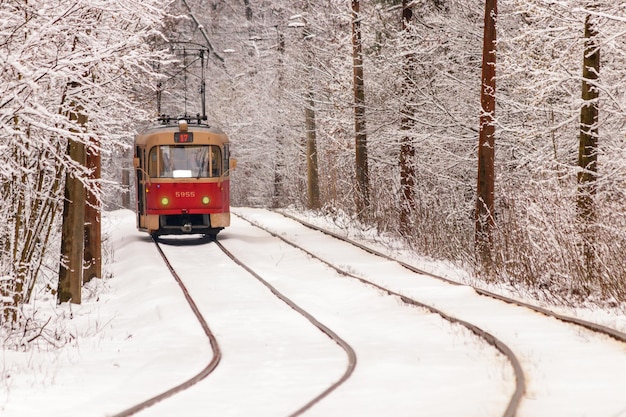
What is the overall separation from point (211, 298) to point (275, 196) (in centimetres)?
2765

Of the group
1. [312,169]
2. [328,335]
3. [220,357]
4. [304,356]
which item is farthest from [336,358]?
[312,169]

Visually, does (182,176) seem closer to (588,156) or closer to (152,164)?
(152,164)

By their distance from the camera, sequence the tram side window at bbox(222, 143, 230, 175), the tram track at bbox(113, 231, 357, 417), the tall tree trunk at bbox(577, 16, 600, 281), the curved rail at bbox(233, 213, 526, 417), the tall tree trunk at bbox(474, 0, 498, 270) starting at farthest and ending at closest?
A: the tram side window at bbox(222, 143, 230, 175)
the tall tree trunk at bbox(474, 0, 498, 270)
the tall tree trunk at bbox(577, 16, 600, 281)
the tram track at bbox(113, 231, 357, 417)
the curved rail at bbox(233, 213, 526, 417)

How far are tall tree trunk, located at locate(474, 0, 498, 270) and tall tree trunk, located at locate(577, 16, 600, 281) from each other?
2.89 m

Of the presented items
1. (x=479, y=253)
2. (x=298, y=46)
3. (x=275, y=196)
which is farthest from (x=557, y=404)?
(x=275, y=196)

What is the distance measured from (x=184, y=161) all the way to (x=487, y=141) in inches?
328

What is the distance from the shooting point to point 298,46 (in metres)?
36.5

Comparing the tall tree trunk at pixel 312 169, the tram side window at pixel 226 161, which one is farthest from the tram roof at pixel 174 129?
the tall tree trunk at pixel 312 169

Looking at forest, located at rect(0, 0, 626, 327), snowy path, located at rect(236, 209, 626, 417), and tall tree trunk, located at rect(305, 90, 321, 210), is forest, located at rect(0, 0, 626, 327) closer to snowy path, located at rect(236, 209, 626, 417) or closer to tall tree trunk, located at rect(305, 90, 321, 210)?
tall tree trunk, located at rect(305, 90, 321, 210)

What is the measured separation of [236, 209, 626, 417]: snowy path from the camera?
6.65 meters

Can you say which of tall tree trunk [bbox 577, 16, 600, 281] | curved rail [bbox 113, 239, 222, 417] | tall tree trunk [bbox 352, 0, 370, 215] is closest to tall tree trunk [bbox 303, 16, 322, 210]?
tall tree trunk [bbox 352, 0, 370, 215]

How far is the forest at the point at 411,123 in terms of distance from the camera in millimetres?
10484

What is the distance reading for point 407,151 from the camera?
21953mm

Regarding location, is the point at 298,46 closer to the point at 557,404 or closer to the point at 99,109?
the point at 99,109
